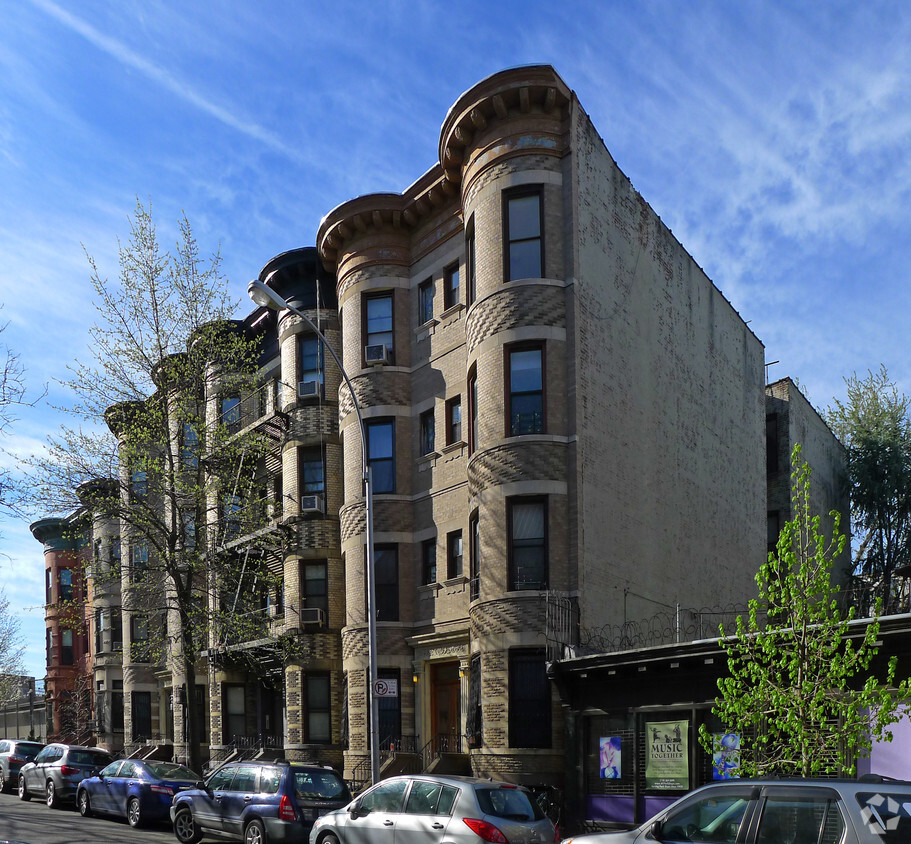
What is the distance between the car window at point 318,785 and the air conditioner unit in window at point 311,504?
1331 cm

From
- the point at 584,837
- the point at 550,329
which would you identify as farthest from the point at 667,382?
the point at 584,837

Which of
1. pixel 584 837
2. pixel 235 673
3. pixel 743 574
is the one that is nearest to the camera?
pixel 584 837

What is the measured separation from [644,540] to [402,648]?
6.93 metres

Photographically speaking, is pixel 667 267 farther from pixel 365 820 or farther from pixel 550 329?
pixel 365 820

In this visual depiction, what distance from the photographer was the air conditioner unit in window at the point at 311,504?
31359mm

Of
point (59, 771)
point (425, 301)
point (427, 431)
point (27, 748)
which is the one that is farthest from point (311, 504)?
point (27, 748)

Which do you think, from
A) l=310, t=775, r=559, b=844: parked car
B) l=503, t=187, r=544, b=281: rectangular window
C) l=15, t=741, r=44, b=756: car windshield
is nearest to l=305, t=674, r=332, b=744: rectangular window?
l=15, t=741, r=44, b=756: car windshield

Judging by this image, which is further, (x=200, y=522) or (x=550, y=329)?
(x=200, y=522)

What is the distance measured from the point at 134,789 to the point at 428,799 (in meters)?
11.0

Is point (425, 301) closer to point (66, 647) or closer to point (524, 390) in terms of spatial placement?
point (524, 390)

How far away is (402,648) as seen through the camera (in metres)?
28.1

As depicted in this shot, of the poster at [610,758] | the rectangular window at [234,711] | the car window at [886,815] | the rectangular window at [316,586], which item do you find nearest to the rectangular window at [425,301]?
the rectangular window at [316,586]

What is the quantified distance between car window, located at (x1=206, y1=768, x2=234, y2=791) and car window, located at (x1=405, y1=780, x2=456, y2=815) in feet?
18.9

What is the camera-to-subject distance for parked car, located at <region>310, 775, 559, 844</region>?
13523 millimetres
